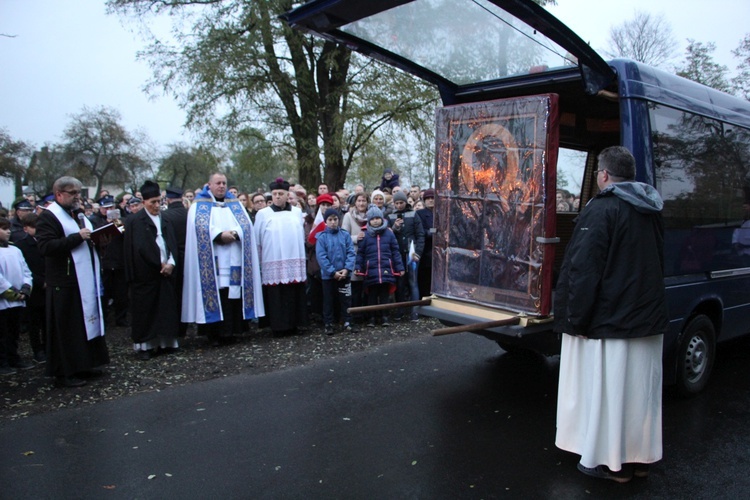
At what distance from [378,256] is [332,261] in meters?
0.68

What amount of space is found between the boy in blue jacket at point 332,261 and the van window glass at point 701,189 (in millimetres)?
4497

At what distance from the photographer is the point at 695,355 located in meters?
5.39

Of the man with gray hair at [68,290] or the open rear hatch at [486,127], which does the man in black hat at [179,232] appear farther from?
the open rear hatch at [486,127]

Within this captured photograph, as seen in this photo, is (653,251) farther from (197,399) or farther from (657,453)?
(197,399)

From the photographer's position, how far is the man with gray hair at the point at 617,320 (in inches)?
142

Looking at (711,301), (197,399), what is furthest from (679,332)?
(197,399)

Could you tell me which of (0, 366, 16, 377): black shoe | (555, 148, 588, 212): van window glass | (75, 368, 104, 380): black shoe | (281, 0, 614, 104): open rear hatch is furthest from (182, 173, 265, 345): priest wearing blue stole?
(555, 148, 588, 212): van window glass

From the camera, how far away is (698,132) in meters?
5.25

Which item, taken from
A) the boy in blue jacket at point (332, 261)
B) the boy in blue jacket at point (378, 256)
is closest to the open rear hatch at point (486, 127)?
the boy in blue jacket at point (378, 256)

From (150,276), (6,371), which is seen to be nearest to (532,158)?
(150,276)

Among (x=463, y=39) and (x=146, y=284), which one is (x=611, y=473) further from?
(x=146, y=284)

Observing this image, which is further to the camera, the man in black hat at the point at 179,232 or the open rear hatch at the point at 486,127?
the man in black hat at the point at 179,232

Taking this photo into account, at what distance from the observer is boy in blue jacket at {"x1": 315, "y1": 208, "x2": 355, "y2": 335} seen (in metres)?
8.25

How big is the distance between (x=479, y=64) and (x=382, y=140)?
41.8 ft
